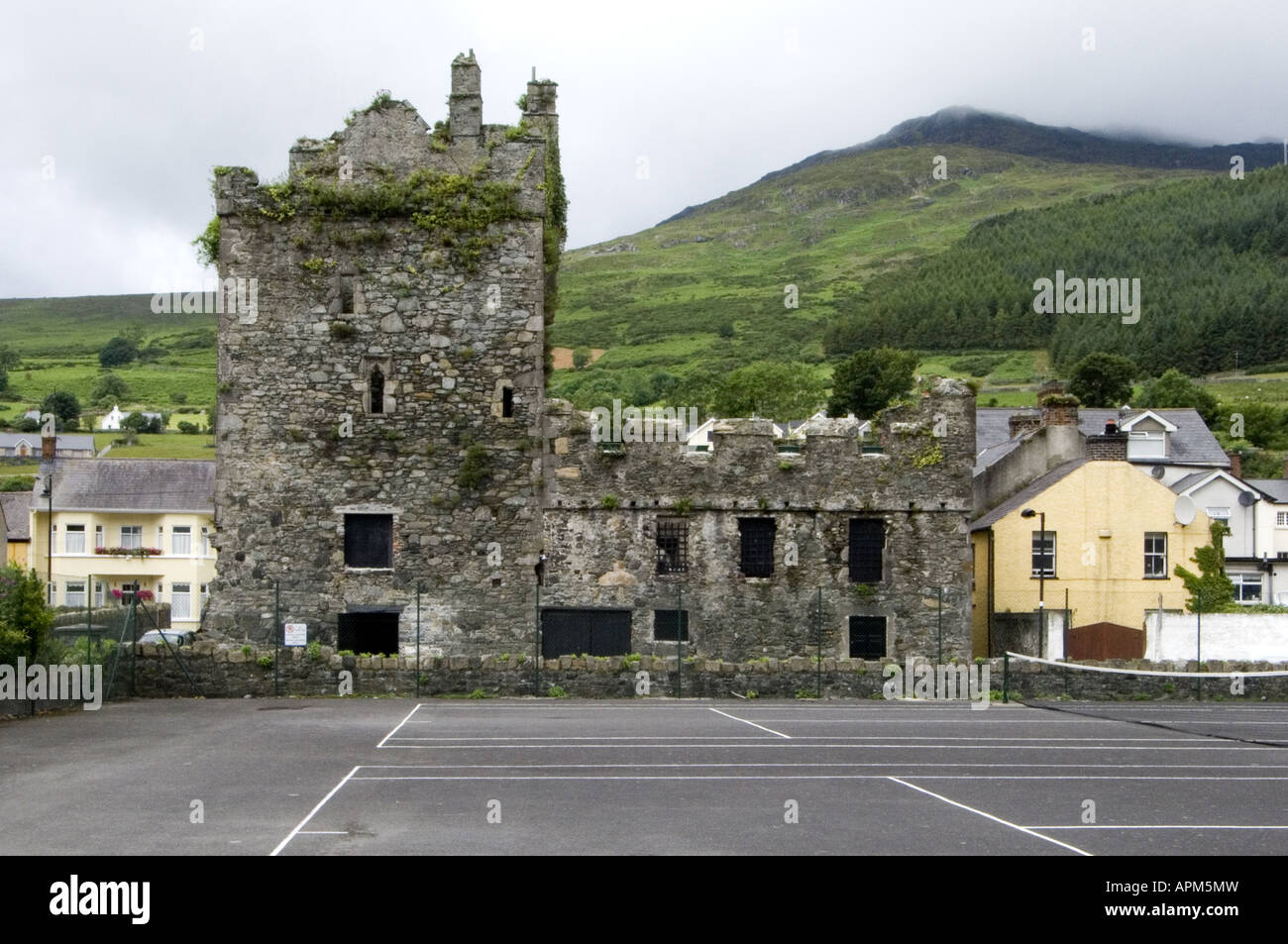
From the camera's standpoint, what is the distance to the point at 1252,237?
619ft

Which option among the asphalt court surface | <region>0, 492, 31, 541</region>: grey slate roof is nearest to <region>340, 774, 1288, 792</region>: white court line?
the asphalt court surface

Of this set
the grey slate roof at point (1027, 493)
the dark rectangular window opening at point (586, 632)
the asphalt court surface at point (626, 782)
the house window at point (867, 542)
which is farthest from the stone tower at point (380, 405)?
the grey slate roof at point (1027, 493)

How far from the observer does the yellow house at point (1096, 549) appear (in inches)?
1606

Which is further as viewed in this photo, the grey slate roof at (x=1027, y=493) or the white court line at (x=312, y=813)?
the grey slate roof at (x=1027, y=493)

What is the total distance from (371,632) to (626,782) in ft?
52.0

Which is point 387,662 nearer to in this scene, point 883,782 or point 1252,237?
point 883,782

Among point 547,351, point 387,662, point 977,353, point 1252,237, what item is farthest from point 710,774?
point 1252,237

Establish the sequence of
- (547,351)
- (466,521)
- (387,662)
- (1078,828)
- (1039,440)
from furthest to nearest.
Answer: (1039,440)
(547,351)
(466,521)
(387,662)
(1078,828)

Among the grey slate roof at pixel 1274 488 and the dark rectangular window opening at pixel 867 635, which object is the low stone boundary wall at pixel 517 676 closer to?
the dark rectangular window opening at pixel 867 635

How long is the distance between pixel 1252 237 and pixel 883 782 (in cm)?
19206

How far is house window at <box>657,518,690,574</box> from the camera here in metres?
32.5

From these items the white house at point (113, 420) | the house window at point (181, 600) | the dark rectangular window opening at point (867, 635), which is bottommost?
the house window at point (181, 600)

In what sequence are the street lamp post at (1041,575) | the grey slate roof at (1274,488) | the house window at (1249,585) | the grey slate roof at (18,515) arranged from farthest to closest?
the grey slate roof at (18,515) → the grey slate roof at (1274,488) → the house window at (1249,585) → the street lamp post at (1041,575)

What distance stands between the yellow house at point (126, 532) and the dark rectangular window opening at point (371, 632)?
48642 mm
